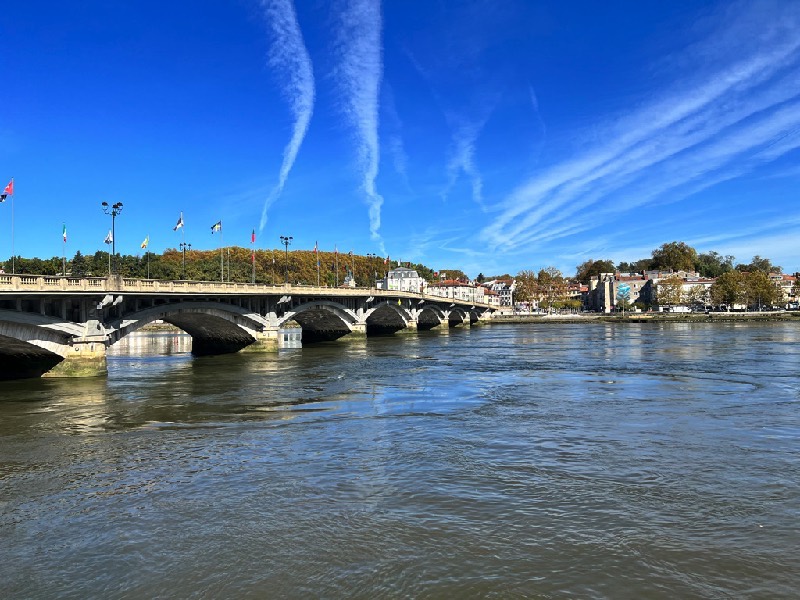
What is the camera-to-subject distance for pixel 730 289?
541 ft

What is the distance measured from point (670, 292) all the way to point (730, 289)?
17185mm

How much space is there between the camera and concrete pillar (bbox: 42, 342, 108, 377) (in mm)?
37969

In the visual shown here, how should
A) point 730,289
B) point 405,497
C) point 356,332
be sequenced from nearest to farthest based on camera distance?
point 405,497 < point 356,332 < point 730,289

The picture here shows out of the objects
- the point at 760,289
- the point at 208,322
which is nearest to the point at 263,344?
the point at 208,322

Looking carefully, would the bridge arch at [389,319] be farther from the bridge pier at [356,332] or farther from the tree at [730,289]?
the tree at [730,289]

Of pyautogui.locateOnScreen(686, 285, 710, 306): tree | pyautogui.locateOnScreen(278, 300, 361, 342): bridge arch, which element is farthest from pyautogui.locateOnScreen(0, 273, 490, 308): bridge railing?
pyautogui.locateOnScreen(686, 285, 710, 306): tree

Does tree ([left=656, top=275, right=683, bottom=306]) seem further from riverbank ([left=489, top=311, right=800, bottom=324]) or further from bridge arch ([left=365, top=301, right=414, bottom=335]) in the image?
bridge arch ([left=365, top=301, right=414, bottom=335])

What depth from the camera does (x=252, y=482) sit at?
14.9 metres

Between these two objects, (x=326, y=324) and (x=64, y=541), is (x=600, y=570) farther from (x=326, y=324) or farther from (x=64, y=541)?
(x=326, y=324)

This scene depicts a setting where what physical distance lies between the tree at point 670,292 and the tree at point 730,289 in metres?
9.42

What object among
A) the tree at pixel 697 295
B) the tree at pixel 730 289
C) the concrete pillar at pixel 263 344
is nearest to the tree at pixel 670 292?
the tree at pixel 697 295

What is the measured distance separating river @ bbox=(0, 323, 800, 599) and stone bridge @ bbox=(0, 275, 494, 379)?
6686mm

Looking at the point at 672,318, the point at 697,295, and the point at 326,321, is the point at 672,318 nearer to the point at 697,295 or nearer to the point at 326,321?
the point at 697,295

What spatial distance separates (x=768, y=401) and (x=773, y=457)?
12008mm
